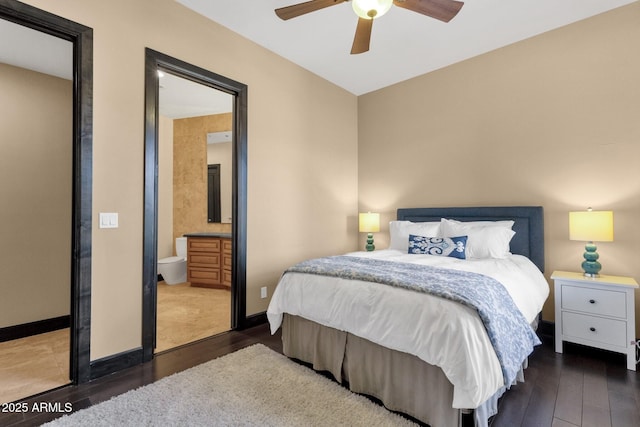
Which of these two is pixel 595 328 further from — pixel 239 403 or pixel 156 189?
pixel 156 189

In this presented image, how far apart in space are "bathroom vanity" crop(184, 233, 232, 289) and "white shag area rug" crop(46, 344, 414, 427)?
8.45 feet

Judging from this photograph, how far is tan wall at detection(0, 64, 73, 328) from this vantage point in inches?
120

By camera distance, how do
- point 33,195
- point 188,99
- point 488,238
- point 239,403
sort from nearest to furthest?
point 239,403 < point 488,238 < point 33,195 < point 188,99

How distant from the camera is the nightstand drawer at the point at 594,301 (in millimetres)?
2453

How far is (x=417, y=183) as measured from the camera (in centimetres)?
421

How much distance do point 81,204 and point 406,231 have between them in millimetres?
3115

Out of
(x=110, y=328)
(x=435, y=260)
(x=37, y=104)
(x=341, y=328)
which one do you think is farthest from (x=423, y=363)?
(x=37, y=104)

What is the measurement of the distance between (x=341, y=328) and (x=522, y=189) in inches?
104

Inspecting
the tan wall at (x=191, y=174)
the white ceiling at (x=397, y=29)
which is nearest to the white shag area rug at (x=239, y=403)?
the white ceiling at (x=397, y=29)

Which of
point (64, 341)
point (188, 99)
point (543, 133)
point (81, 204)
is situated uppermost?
point (188, 99)

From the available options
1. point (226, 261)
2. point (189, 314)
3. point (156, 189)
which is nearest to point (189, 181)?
point (226, 261)

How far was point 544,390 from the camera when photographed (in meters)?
2.09

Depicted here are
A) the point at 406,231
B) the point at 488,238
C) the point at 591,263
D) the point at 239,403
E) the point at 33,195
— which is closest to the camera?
the point at 239,403

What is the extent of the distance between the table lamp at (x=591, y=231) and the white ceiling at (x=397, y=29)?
192cm
